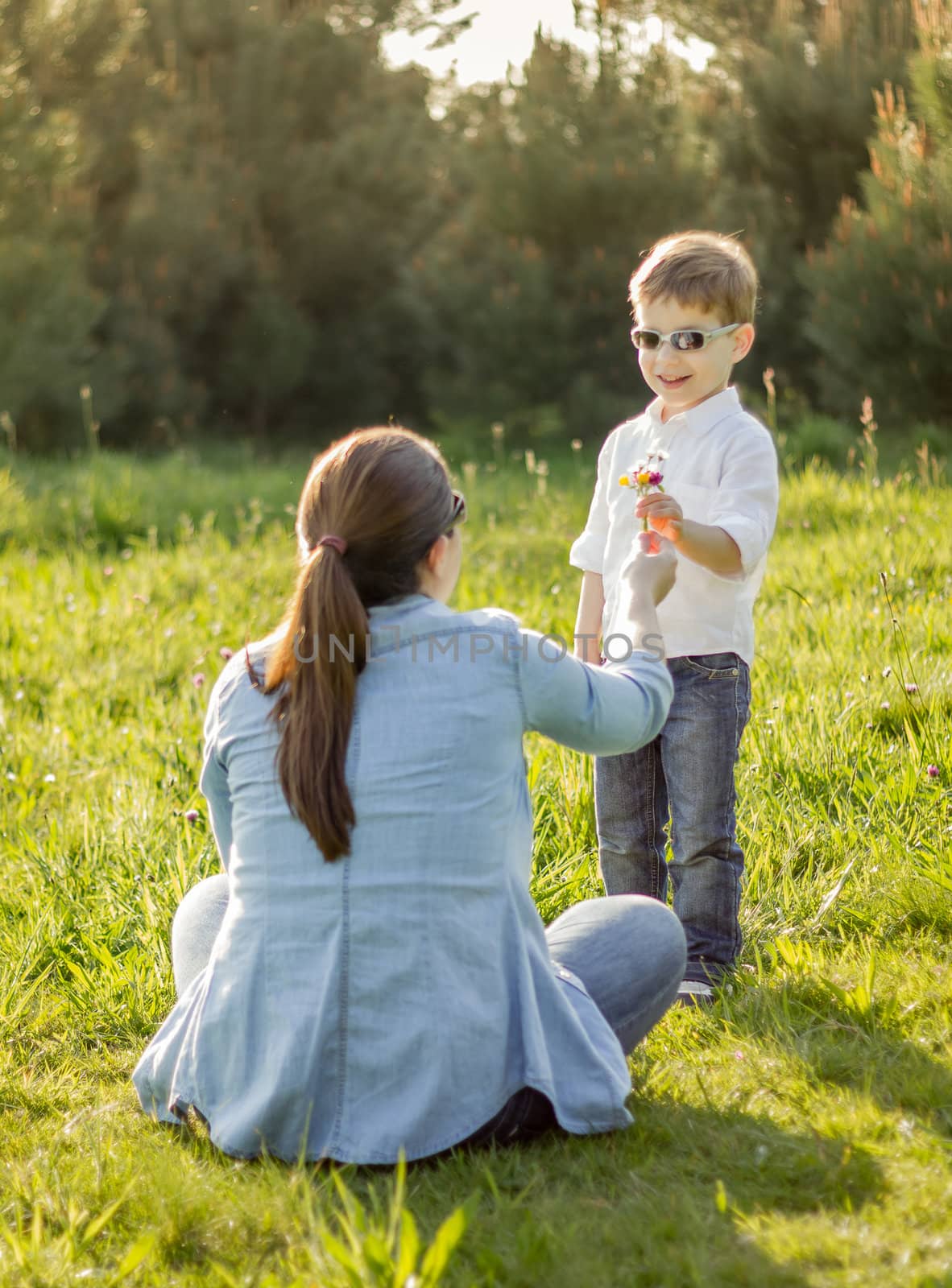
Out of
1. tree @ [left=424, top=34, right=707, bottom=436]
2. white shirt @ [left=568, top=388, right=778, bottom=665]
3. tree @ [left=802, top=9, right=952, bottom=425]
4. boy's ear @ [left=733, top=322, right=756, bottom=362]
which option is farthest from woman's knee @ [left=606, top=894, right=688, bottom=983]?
tree @ [left=424, top=34, right=707, bottom=436]

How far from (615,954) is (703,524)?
2.85 ft

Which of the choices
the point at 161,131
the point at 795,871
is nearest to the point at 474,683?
the point at 795,871

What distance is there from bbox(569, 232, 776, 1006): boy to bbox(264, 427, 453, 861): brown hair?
72cm

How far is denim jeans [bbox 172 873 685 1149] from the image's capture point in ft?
7.11

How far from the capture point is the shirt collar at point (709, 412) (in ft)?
8.69

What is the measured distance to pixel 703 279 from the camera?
8.43 ft

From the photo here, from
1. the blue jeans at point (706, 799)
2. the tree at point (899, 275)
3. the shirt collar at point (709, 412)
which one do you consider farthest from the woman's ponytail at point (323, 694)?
the tree at point (899, 275)

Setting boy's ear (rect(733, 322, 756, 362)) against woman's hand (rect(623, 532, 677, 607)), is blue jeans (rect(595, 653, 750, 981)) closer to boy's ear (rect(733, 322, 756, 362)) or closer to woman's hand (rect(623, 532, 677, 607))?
woman's hand (rect(623, 532, 677, 607))

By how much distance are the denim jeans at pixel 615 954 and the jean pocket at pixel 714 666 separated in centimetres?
57

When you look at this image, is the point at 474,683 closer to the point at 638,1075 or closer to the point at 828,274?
the point at 638,1075

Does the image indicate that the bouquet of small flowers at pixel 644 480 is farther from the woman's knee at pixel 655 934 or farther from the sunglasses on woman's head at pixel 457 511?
the woman's knee at pixel 655 934

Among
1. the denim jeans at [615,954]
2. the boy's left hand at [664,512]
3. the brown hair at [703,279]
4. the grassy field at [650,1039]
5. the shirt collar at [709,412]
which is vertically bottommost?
the grassy field at [650,1039]

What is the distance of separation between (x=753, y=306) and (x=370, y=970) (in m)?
1.61

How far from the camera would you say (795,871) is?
9.97 feet
